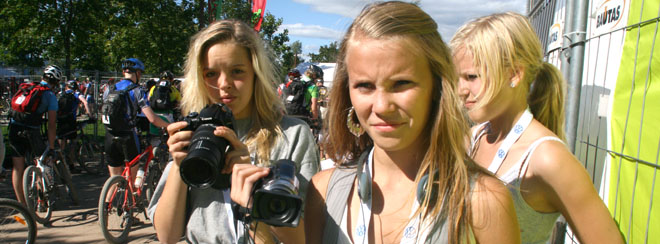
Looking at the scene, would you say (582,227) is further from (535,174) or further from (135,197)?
(135,197)

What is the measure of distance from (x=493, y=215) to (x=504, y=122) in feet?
2.78

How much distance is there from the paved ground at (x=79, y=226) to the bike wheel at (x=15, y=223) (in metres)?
0.53

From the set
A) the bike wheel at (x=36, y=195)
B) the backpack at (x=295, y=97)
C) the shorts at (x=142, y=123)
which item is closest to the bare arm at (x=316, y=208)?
the bike wheel at (x=36, y=195)

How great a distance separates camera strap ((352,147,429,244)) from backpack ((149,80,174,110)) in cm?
694

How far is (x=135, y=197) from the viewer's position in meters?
5.63

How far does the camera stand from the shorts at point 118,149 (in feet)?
18.5

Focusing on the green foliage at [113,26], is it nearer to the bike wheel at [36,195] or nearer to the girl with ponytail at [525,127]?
the bike wheel at [36,195]

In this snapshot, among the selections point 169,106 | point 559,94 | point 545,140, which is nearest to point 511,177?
point 545,140

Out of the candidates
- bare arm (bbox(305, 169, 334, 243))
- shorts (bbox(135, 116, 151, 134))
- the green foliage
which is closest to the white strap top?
bare arm (bbox(305, 169, 334, 243))

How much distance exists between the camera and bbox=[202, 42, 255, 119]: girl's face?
2.00m

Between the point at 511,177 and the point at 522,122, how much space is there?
0.94 feet

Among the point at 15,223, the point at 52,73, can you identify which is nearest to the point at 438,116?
the point at 15,223

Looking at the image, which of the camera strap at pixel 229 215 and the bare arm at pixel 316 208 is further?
the camera strap at pixel 229 215

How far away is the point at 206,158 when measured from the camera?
1.43 m
